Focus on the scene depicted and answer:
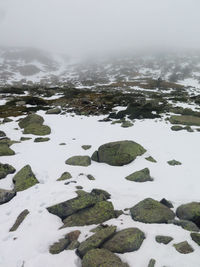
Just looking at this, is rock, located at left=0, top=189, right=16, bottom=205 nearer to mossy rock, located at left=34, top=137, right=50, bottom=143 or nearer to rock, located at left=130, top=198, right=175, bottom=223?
rock, located at left=130, top=198, right=175, bottom=223

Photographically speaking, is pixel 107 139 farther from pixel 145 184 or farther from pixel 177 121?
pixel 177 121

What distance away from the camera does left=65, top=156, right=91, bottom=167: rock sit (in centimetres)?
896

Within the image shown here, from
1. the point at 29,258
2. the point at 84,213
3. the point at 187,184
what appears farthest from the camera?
the point at 187,184

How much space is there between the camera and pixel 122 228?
15.7 feet

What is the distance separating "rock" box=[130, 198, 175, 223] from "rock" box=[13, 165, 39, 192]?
4.23m

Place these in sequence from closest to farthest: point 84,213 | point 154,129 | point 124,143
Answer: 1. point 84,213
2. point 124,143
3. point 154,129

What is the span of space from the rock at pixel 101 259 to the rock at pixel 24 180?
4.17 m

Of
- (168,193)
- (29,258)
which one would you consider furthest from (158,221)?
(29,258)

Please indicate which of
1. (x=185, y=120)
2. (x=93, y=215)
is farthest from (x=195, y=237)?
(x=185, y=120)

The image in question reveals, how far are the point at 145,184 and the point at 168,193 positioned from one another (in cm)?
97

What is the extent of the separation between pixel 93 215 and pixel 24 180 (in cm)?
359

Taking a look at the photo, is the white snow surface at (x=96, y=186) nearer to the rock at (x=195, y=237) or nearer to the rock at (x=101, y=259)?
the rock at (x=195, y=237)

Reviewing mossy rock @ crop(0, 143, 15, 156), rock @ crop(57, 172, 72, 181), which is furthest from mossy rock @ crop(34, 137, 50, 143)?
rock @ crop(57, 172, 72, 181)

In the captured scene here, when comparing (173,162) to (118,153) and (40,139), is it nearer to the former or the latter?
(118,153)
